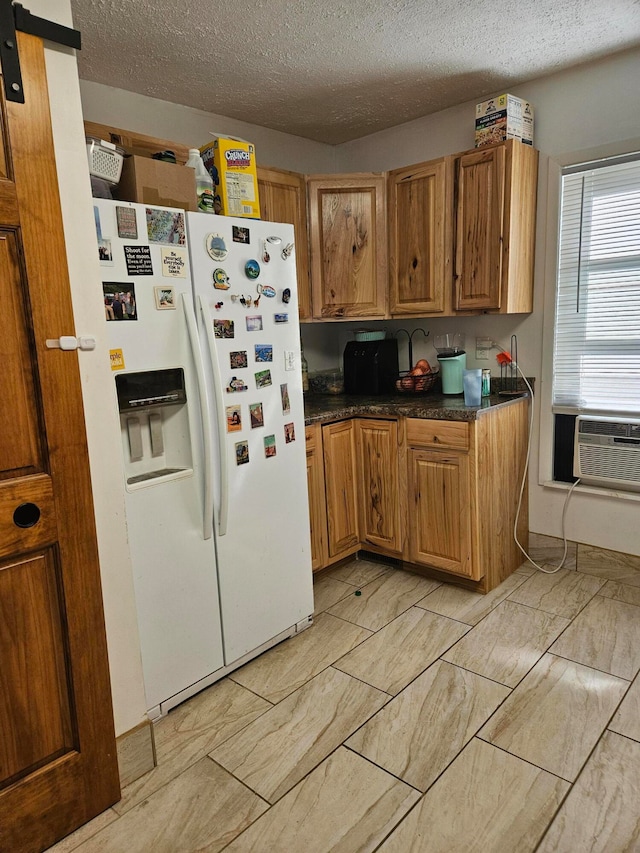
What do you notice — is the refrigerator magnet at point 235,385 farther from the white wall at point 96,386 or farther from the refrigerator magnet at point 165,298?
the white wall at point 96,386

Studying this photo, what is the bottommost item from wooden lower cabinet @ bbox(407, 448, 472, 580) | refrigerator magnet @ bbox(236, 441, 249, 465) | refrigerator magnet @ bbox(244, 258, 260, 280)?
wooden lower cabinet @ bbox(407, 448, 472, 580)

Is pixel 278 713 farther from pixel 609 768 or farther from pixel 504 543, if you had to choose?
pixel 504 543

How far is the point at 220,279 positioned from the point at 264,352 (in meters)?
0.33

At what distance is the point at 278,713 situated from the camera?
81.1 inches

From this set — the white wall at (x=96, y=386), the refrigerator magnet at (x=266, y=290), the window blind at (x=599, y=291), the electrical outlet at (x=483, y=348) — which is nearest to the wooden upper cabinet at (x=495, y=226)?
the window blind at (x=599, y=291)

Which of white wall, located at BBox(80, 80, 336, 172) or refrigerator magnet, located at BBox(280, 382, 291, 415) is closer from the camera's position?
refrigerator magnet, located at BBox(280, 382, 291, 415)

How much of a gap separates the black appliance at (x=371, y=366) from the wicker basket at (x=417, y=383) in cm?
19

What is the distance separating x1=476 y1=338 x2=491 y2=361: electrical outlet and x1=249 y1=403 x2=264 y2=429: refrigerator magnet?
5.01ft

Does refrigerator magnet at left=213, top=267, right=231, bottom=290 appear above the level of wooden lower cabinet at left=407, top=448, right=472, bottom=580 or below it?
above

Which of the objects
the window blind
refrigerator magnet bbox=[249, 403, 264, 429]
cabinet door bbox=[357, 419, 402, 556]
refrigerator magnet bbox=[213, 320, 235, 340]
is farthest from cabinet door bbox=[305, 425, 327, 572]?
the window blind

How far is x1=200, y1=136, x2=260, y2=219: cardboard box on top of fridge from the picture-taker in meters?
2.17

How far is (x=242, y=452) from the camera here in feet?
7.20

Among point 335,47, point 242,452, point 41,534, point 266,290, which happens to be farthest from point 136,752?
point 335,47

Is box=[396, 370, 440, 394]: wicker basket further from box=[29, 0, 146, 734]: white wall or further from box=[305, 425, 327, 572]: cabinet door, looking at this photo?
box=[29, 0, 146, 734]: white wall
